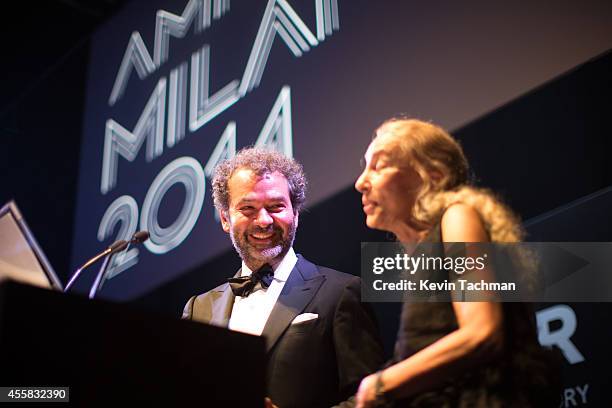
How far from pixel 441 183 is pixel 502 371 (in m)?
0.47

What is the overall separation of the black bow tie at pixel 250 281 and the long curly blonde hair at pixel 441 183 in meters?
0.84

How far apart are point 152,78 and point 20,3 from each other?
1.25 meters

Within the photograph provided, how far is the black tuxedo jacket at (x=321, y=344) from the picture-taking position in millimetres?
2119

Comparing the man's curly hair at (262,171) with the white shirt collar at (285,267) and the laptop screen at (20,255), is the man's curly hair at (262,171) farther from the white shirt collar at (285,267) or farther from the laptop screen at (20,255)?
the laptop screen at (20,255)

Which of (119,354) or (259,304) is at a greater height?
(259,304)

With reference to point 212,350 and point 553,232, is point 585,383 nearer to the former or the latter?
point 553,232

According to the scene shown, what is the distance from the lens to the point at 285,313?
230cm

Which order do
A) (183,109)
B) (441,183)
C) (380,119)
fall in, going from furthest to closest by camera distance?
(183,109) < (380,119) < (441,183)

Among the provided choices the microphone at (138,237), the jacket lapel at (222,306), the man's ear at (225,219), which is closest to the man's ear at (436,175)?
the jacket lapel at (222,306)

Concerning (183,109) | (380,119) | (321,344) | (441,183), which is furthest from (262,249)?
(183,109)

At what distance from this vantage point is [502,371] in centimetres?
147

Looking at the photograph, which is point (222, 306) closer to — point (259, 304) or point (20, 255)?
point (259, 304)

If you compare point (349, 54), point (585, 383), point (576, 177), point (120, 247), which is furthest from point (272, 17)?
point (585, 383)

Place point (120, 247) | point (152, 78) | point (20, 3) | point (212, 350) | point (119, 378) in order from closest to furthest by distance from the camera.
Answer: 1. point (119, 378)
2. point (212, 350)
3. point (120, 247)
4. point (152, 78)
5. point (20, 3)
